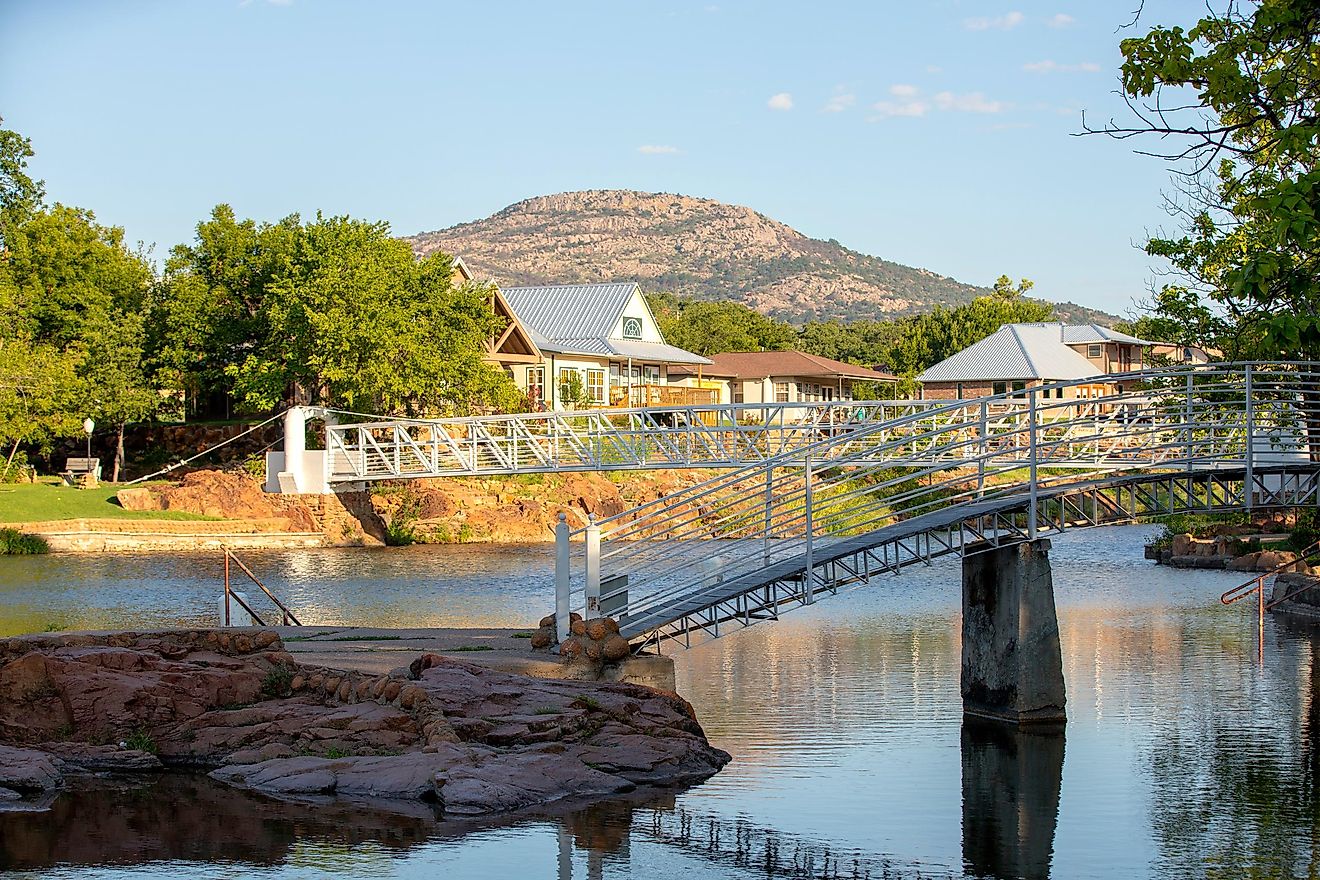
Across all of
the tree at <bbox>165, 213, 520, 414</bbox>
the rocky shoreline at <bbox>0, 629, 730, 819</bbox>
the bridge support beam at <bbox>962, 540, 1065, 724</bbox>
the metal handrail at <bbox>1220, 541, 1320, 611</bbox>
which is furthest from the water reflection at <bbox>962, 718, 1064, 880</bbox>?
the tree at <bbox>165, 213, 520, 414</bbox>

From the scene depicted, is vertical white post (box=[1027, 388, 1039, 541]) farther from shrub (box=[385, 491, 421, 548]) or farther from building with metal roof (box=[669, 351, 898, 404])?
building with metal roof (box=[669, 351, 898, 404])

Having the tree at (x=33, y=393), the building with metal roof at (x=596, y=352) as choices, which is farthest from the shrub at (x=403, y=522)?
the tree at (x=33, y=393)

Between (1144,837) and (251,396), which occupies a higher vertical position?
(251,396)

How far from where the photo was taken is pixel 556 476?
191ft

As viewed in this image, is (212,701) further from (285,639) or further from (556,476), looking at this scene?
(556,476)

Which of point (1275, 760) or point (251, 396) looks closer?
point (1275, 760)

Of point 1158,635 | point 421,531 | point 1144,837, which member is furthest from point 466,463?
point 1144,837

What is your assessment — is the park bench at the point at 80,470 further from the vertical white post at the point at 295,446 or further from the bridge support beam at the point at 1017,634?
the bridge support beam at the point at 1017,634

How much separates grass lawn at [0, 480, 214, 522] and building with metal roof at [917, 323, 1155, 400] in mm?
50848

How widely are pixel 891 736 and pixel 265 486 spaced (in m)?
38.8

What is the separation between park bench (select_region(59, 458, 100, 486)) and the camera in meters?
51.8

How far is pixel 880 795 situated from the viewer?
50.6 feet

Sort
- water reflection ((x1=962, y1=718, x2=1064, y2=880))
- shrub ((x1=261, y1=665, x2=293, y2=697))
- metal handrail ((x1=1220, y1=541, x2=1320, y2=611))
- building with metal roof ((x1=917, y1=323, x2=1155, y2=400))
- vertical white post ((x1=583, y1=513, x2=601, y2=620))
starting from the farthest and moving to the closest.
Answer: building with metal roof ((x1=917, y1=323, x2=1155, y2=400))
metal handrail ((x1=1220, y1=541, x2=1320, y2=611))
vertical white post ((x1=583, y1=513, x2=601, y2=620))
shrub ((x1=261, y1=665, x2=293, y2=697))
water reflection ((x1=962, y1=718, x2=1064, y2=880))

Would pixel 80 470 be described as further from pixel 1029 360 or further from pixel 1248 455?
pixel 1029 360
